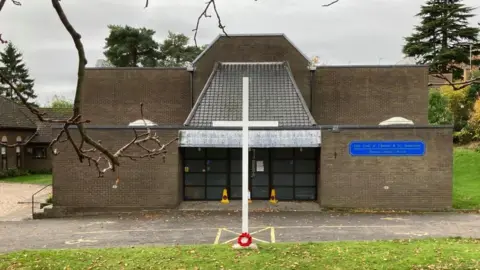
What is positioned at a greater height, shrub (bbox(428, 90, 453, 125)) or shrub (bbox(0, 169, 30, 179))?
shrub (bbox(428, 90, 453, 125))

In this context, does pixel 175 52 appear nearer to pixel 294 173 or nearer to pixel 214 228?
pixel 294 173

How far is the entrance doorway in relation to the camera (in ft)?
73.6

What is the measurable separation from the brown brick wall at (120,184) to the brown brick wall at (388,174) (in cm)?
702

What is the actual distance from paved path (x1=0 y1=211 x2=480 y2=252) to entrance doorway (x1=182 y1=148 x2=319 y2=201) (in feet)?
8.42

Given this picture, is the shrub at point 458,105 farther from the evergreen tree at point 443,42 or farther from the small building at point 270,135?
the small building at point 270,135

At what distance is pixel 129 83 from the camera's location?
2762cm

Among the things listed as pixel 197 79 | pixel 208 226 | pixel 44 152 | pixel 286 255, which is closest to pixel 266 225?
pixel 208 226

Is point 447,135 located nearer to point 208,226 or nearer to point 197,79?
point 208,226

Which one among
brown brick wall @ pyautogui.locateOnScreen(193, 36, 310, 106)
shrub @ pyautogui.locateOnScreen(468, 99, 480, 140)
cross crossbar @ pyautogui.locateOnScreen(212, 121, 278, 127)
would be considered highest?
brown brick wall @ pyautogui.locateOnScreen(193, 36, 310, 106)

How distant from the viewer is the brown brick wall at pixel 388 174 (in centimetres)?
2016

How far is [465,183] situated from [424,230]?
13.8 meters

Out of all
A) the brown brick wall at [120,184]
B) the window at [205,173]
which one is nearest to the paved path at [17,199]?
the brown brick wall at [120,184]

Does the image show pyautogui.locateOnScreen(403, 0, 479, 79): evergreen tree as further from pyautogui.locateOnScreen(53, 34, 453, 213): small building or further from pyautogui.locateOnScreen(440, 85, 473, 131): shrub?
pyautogui.locateOnScreen(53, 34, 453, 213): small building

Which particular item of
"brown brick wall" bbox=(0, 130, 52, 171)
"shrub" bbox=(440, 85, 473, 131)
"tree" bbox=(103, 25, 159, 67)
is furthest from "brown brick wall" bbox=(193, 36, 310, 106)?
"tree" bbox=(103, 25, 159, 67)
